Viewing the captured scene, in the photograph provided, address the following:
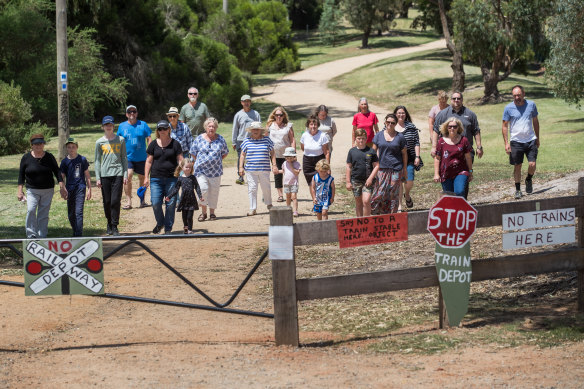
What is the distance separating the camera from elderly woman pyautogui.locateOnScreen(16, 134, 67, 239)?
39.2ft

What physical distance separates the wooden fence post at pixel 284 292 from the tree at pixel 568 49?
1934cm

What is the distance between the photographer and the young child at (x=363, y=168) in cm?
1223

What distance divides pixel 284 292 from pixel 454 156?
16.5 ft

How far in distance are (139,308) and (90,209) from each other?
23.7 feet

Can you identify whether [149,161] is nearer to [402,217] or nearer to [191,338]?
[191,338]

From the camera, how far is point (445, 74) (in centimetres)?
4453

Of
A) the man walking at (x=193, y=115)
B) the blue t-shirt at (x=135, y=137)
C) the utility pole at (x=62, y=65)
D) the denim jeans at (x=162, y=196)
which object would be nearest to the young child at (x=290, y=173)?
the denim jeans at (x=162, y=196)

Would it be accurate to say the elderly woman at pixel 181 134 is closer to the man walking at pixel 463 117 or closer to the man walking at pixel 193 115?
the man walking at pixel 193 115

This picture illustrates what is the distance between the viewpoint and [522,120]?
13945 millimetres

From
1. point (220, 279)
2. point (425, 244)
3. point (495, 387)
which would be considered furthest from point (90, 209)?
point (495, 387)

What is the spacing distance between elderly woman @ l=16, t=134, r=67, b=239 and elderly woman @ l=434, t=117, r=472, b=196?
18.3 feet

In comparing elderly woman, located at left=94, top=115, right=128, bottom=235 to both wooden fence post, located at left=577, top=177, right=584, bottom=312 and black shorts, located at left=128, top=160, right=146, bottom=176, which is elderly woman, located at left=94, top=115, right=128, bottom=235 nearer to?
black shorts, located at left=128, top=160, right=146, bottom=176

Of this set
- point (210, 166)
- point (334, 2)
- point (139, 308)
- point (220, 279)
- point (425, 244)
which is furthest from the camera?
point (334, 2)

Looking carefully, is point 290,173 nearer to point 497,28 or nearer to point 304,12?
point 497,28
